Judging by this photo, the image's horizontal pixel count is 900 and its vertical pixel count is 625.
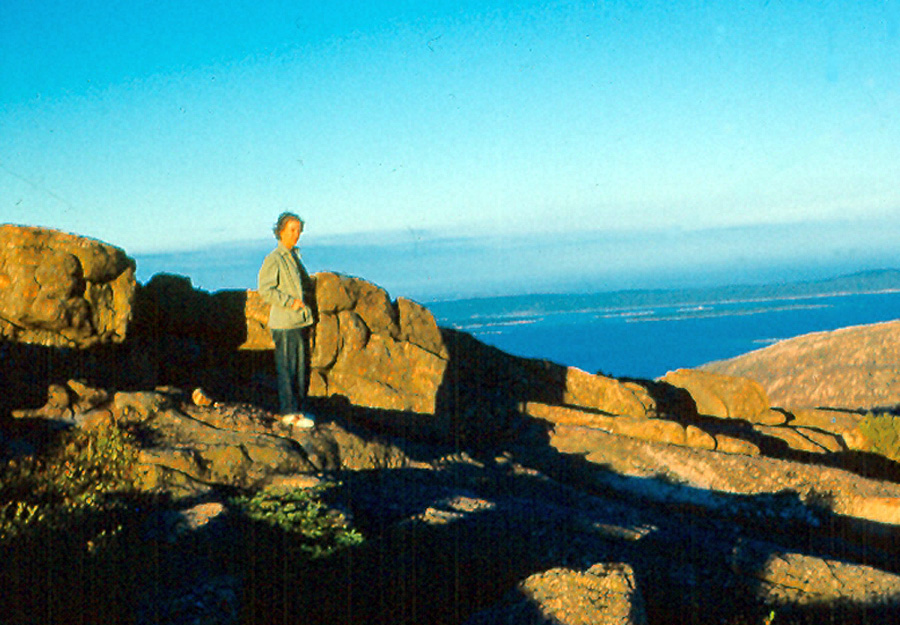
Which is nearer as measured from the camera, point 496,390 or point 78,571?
point 78,571

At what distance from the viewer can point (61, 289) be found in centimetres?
1023

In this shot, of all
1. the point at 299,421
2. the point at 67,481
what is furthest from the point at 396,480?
the point at 67,481

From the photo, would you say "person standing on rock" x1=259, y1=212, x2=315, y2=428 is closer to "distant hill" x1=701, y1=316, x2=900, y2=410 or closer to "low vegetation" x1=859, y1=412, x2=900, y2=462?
"low vegetation" x1=859, y1=412, x2=900, y2=462

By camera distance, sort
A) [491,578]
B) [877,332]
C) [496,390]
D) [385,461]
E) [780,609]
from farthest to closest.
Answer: [877,332]
[496,390]
[385,461]
[780,609]
[491,578]

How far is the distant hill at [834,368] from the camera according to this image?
42.8m

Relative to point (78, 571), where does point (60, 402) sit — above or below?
above

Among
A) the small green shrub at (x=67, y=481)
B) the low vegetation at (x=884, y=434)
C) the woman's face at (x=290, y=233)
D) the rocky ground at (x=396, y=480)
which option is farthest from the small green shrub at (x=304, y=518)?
the low vegetation at (x=884, y=434)

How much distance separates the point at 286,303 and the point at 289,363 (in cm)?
83

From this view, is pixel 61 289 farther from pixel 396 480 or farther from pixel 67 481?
pixel 396 480

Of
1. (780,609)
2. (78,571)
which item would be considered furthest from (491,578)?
(78,571)

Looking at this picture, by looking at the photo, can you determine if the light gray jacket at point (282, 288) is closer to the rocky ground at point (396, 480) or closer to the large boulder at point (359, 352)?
the rocky ground at point (396, 480)

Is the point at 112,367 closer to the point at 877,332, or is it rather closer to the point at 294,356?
the point at 294,356

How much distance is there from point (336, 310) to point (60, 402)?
17.9 feet

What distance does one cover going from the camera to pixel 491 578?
595cm
